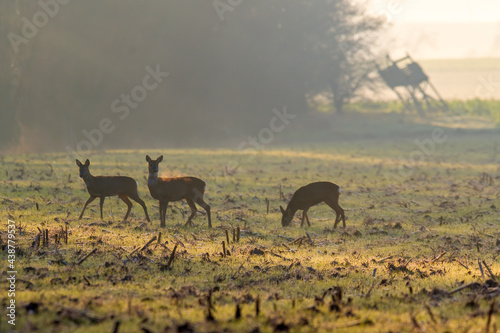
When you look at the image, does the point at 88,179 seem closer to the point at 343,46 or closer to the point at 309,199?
the point at 309,199

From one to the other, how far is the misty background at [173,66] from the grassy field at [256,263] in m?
22.4

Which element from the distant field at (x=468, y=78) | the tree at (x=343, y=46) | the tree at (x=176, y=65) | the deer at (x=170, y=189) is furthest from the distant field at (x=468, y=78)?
the deer at (x=170, y=189)

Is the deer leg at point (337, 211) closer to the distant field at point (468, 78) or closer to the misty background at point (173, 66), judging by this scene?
the misty background at point (173, 66)

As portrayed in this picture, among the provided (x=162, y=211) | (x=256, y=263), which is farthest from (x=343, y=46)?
(x=256, y=263)

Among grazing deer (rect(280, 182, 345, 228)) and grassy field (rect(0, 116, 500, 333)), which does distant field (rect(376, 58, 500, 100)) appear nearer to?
grassy field (rect(0, 116, 500, 333))

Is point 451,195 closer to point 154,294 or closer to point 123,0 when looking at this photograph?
point 154,294

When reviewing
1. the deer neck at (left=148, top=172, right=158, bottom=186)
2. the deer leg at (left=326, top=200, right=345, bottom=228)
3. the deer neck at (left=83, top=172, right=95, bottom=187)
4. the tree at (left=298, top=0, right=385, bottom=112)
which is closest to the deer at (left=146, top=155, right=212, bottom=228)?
the deer neck at (left=148, top=172, right=158, bottom=186)

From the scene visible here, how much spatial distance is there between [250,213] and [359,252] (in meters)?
5.11

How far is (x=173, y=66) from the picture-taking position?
55344 millimetres

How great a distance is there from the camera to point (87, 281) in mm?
8539

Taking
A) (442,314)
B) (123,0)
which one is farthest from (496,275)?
(123,0)

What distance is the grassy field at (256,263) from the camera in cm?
704

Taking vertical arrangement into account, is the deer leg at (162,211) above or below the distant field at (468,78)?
below

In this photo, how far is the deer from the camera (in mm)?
14242
